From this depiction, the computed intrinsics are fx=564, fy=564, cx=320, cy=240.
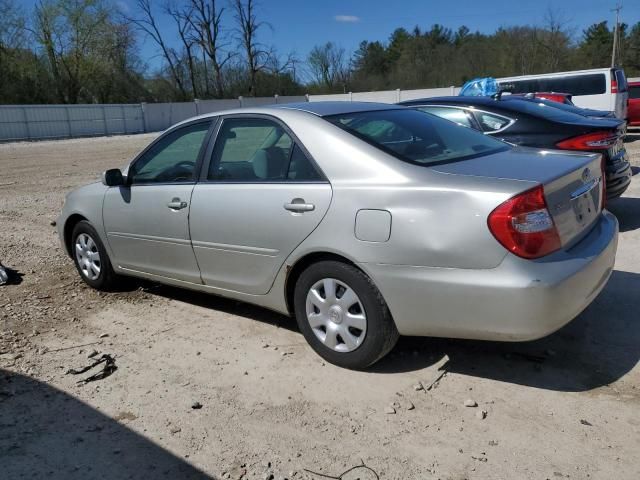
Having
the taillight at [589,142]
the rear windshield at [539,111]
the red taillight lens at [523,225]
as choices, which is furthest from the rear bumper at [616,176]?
the red taillight lens at [523,225]

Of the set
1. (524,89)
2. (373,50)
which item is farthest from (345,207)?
(373,50)

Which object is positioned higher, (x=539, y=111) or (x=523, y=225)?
(x=539, y=111)

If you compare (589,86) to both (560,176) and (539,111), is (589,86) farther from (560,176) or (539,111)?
(560,176)

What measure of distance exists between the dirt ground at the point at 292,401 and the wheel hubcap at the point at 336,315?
21cm

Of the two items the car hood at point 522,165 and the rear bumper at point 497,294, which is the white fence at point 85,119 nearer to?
the car hood at point 522,165

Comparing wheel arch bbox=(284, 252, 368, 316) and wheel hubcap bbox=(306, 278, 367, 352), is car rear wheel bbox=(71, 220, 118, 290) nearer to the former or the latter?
wheel arch bbox=(284, 252, 368, 316)

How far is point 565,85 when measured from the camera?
50.4 feet

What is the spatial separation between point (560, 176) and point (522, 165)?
278 mm

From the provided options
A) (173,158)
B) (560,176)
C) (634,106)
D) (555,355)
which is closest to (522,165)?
(560,176)

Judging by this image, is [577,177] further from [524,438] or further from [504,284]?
[524,438]

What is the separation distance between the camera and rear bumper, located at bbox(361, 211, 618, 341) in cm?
278

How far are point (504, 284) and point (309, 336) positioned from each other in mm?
1337

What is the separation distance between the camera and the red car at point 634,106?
16.6 metres

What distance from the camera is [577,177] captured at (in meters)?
3.27
